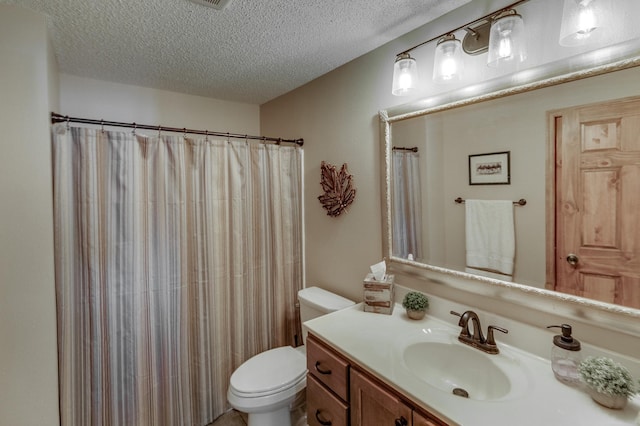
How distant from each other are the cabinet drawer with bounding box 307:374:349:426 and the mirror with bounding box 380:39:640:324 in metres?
0.71

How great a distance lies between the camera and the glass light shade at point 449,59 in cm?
130

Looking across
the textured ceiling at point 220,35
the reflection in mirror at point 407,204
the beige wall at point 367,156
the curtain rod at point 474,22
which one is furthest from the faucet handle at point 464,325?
the textured ceiling at point 220,35

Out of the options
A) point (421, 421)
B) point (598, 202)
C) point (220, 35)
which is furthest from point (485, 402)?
point (220, 35)

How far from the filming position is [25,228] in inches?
53.2

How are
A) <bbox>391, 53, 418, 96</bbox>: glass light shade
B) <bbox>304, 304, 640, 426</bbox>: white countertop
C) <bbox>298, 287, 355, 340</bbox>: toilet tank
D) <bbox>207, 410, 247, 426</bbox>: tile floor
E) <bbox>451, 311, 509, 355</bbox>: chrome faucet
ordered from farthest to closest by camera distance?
<bbox>207, 410, 247, 426</bbox>: tile floor
<bbox>298, 287, 355, 340</bbox>: toilet tank
<bbox>391, 53, 418, 96</bbox>: glass light shade
<bbox>451, 311, 509, 355</bbox>: chrome faucet
<bbox>304, 304, 640, 426</bbox>: white countertop

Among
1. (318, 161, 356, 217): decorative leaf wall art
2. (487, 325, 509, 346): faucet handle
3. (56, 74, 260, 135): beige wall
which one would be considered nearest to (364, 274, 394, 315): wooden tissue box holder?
(487, 325, 509, 346): faucet handle

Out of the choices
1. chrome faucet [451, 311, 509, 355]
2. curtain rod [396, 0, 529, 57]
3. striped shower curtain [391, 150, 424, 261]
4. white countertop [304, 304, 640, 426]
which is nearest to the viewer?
white countertop [304, 304, 640, 426]

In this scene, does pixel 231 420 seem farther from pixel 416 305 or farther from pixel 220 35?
pixel 220 35

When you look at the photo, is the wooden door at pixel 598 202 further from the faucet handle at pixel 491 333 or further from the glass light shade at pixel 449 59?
the glass light shade at pixel 449 59

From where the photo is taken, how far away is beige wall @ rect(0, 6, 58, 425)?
1310 millimetres

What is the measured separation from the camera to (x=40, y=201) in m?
1.38

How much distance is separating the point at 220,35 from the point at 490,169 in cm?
145

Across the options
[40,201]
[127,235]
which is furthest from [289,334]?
[40,201]

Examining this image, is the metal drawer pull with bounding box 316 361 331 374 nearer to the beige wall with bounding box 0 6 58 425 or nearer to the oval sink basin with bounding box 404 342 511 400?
the oval sink basin with bounding box 404 342 511 400
